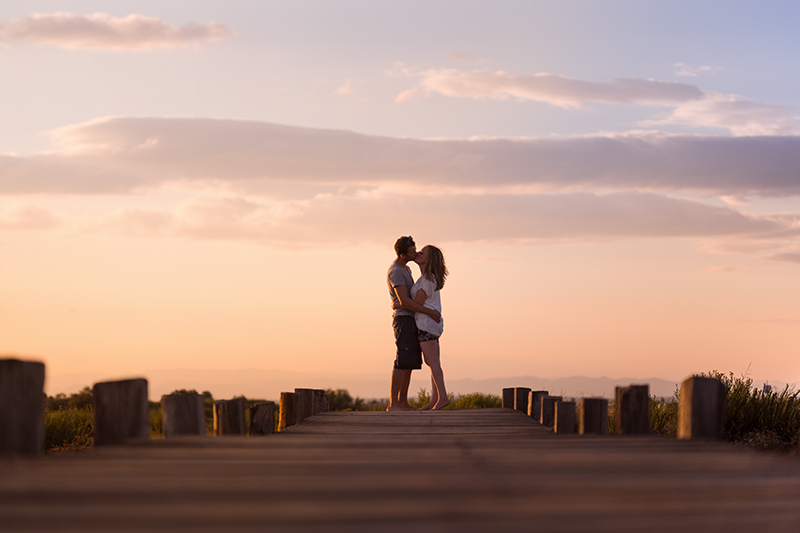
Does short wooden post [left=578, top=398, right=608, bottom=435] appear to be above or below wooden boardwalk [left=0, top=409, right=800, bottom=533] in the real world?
above

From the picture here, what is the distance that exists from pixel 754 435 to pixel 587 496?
39.7ft

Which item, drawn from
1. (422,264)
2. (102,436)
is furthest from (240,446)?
(422,264)

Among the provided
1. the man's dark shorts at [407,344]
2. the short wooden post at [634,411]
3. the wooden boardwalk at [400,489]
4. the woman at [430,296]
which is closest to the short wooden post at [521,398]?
the woman at [430,296]

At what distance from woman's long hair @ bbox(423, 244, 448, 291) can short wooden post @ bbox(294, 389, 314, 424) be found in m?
2.32

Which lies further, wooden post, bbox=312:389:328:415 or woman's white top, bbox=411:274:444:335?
wooden post, bbox=312:389:328:415

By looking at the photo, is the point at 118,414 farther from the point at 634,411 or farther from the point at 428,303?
the point at 428,303

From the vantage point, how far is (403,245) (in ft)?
37.1

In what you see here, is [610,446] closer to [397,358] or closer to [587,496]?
[587,496]

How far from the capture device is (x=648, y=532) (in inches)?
114

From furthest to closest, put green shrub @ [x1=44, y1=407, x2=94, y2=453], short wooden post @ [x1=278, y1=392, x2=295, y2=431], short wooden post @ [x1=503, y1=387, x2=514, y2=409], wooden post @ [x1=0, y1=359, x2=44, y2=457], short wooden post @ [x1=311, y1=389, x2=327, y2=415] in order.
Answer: green shrub @ [x1=44, y1=407, x2=94, y2=453], short wooden post @ [x1=503, y1=387, x2=514, y2=409], short wooden post @ [x1=311, y1=389, x2=327, y2=415], short wooden post @ [x1=278, y1=392, x2=295, y2=431], wooden post @ [x1=0, y1=359, x2=44, y2=457]

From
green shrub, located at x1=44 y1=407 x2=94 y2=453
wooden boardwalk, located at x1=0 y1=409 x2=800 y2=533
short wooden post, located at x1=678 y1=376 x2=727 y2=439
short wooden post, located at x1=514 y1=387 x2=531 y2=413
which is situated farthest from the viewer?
green shrub, located at x1=44 y1=407 x2=94 y2=453

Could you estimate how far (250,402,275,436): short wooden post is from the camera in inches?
306

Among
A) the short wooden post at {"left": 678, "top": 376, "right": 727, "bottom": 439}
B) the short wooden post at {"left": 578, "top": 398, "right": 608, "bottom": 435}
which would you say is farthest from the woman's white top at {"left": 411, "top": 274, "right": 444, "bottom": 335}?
the short wooden post at {"left": 678, "top": 376, "right": 727, "bottom": 439}

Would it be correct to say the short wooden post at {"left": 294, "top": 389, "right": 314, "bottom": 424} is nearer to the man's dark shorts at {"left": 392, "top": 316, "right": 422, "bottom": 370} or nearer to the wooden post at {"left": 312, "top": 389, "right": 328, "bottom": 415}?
the wooden post at {"left": 312, "top": 389, "right": 328, "bottom": 415}
